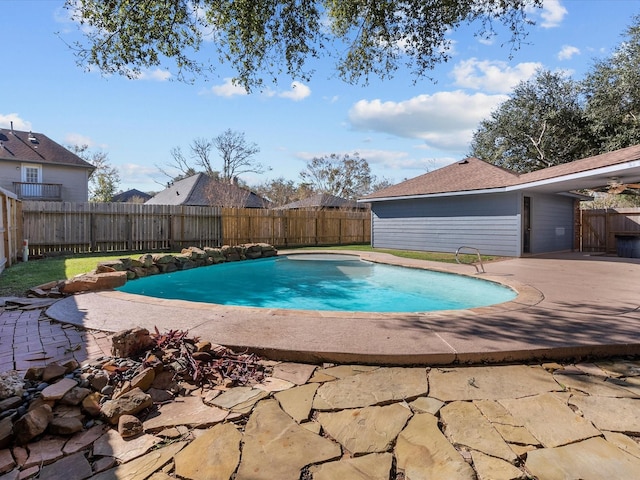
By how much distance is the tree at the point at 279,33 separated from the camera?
18.5 feet

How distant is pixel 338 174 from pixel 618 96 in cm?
2109

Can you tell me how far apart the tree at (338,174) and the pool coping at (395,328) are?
2907 cm

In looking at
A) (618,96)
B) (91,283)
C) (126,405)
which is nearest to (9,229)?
(91,283)

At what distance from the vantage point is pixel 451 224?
13.5m

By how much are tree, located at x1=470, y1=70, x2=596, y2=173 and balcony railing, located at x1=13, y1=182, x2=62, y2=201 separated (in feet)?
82.8

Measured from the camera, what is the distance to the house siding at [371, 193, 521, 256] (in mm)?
11914

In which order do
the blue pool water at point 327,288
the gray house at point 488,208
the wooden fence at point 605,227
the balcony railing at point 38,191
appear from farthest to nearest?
the balcony railing at point 38,191 < the wooden fence at point 605,227 < the gray house at point 488,208 < the blue pool water at point 327,288

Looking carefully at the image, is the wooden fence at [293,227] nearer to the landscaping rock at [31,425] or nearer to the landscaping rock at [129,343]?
the landscaping rock at [129,343]

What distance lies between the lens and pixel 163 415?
7.32 ft

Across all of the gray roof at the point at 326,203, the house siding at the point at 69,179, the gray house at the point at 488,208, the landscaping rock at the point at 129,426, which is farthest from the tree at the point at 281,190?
the landscaping rock at the point at 129,426

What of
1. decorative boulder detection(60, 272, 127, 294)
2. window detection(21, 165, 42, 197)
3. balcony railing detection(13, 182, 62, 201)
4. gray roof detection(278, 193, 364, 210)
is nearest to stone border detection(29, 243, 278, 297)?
decorative boulder detection(60, 272, 127, 294)

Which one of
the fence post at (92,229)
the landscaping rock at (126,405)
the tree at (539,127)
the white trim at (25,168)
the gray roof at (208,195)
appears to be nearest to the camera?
the landscaping rock at (126,405)

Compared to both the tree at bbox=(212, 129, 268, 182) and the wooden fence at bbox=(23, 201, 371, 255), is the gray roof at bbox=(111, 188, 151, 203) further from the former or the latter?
the wooden fence at bbox=(23, 201, 371, 255)

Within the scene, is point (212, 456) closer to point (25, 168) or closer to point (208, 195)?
point (208, 195)
